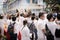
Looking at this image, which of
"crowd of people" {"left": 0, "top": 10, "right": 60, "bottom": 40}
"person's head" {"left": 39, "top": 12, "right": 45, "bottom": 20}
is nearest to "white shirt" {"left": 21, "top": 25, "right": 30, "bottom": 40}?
"crowd of people" {"left": 0, "top": 10, "right": 60, "bottom": 40}

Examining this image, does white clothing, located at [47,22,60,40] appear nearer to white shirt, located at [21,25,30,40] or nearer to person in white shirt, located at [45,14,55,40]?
person in white shirt, located at [45,14,55,40]

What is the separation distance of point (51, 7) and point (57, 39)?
53 cm

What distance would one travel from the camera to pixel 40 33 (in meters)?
3.03

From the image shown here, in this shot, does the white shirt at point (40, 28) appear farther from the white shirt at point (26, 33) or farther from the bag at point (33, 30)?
the white shirt at point (26, 33)

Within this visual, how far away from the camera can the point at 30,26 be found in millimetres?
3057

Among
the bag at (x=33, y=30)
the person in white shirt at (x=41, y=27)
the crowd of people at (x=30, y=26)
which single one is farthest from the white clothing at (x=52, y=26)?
the bag at (x=33, y=30)

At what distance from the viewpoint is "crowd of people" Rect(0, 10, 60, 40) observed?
118 inches

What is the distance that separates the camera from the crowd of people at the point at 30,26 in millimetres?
2990

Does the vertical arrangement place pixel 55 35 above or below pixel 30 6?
below

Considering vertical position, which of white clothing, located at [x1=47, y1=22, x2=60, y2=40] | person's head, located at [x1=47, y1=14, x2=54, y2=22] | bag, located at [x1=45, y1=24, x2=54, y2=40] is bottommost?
bag, located at [x1=45, y1=24, x2=54, y2=40]

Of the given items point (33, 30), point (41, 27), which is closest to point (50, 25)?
point (41, 27)

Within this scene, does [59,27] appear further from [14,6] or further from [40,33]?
[14,6]

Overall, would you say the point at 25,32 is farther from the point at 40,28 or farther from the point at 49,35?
the point at 49,35

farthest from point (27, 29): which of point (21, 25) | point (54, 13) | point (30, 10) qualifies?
point (54, 13)
